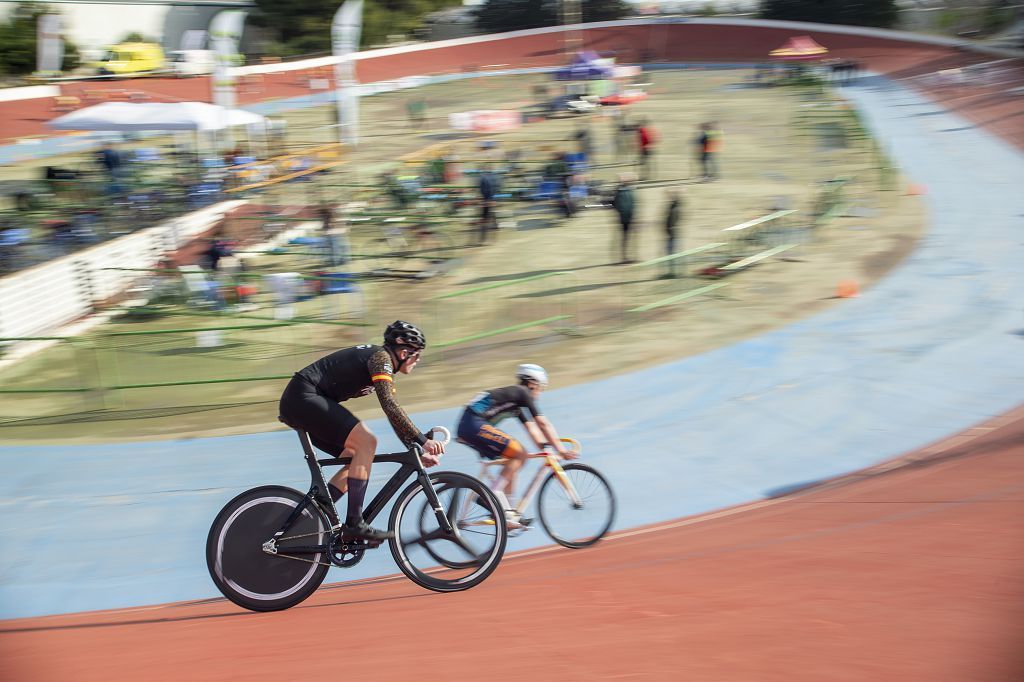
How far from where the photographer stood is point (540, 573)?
19.8 ft

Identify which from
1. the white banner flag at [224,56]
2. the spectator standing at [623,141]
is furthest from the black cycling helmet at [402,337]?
the spectator standing at [623,141]

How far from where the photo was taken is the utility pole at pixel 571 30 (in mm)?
44781

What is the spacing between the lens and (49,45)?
1243 inches

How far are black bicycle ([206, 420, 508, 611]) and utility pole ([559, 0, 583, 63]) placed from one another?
4073 cm

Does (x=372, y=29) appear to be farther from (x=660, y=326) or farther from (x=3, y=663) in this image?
(x=3, y=663)

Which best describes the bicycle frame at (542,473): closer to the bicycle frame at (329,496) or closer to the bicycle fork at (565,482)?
the bicycle fork at (565,482)

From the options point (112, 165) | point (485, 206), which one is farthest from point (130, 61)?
point (485, 206)

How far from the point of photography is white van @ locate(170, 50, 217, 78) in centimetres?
→ 3538

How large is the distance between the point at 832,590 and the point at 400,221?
1249 cm

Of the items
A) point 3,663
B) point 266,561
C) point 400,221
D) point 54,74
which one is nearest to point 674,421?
point 266,561

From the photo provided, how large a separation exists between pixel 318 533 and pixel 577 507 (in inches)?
81.5

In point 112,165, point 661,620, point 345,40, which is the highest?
point 345,40

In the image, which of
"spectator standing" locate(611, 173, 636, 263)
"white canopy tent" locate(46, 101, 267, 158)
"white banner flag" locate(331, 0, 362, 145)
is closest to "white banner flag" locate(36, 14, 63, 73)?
"white banner flag" locate(331, 0, 362, 145)

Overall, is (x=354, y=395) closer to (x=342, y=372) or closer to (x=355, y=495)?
(x=342, y=372)
